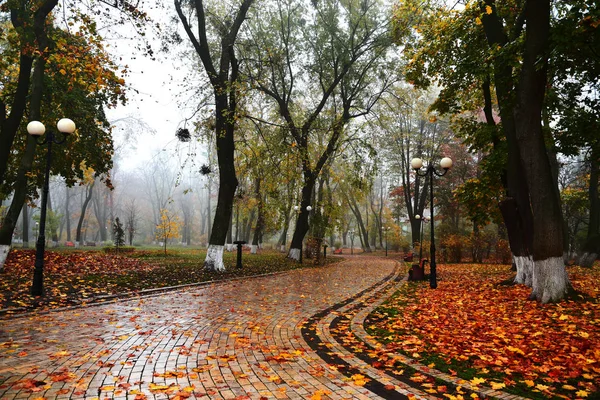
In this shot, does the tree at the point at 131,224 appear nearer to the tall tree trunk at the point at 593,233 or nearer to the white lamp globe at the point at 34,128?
the white lamp globe at the point at 34,128

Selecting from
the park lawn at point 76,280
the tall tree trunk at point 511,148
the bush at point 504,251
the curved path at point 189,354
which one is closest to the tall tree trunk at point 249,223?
the park lawn at point 76,280

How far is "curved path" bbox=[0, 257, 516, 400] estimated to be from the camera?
10.7 ft

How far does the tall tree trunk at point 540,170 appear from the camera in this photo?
7.01m

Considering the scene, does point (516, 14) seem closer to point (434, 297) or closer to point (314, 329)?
point (434, 297)

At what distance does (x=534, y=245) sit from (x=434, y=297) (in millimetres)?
2724

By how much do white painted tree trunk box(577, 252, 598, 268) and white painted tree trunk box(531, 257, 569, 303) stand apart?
1283cm

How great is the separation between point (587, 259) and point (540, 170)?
13849 millimetres

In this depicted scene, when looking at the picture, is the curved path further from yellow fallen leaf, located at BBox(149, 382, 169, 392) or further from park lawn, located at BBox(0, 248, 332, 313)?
park lawn, located at BBox(0, 248, 332, 313)

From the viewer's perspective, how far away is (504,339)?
16.5ft

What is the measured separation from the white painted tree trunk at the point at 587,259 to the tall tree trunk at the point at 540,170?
1284cm

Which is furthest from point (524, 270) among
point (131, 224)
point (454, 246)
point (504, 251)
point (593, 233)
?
point (131, 224)

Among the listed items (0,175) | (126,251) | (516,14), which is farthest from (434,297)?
(126,251)

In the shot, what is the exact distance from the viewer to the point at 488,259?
2600cm

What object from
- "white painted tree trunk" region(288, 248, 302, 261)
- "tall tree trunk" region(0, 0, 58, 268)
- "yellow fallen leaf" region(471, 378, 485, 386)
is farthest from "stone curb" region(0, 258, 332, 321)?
"white painted tree trunk" region(288, 248, 302, 261)
